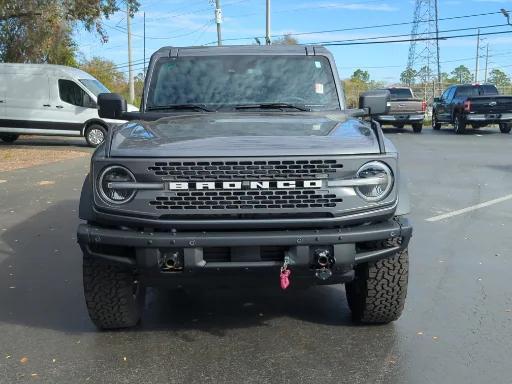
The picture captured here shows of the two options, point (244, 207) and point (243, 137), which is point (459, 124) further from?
point (244, 207)

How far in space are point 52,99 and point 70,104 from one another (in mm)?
562

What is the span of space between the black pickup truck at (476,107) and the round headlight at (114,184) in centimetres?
2057

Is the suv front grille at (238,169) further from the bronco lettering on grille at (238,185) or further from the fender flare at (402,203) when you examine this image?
the fender flare at (402,203)

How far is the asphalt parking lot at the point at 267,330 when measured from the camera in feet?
12.1

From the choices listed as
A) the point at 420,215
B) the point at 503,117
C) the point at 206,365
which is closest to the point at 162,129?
the point at 206,365

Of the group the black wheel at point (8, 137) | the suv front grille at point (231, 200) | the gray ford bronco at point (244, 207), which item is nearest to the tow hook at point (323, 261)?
the gray ford bronco at point (244, 207)

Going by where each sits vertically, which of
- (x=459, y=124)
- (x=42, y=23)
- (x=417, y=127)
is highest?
(x=42, y=23)

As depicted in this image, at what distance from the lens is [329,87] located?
5258 mm

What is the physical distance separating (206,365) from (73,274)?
241 cm

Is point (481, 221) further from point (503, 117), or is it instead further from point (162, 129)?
point (503, 117)

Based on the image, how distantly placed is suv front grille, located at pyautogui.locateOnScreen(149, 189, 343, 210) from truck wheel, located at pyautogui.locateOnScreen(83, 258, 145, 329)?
68 cm

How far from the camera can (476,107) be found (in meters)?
22.2

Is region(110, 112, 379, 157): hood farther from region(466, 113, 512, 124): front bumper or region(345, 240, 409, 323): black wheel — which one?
region(466, 113, 512, 124): front bumper

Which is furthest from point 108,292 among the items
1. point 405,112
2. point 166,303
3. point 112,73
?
point 112,73
